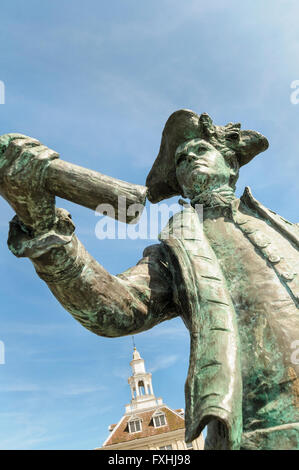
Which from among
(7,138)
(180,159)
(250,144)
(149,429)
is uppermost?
(149,429)

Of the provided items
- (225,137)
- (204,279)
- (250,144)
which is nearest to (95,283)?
(204,279)

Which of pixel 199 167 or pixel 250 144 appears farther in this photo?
pixel 250 144

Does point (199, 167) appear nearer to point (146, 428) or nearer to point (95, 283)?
point (95, 283)

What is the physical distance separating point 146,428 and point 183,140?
2968 centimetres

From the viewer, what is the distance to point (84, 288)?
6.86ft

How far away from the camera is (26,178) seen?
1714 millimetres

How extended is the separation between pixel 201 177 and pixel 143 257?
2.37ft

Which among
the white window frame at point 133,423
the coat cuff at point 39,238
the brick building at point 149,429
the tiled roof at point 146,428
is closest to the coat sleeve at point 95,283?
the coat cuff at point 39,238

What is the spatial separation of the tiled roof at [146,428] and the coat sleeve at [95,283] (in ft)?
90.2

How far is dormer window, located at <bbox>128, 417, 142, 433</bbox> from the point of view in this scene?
2884 centimetres

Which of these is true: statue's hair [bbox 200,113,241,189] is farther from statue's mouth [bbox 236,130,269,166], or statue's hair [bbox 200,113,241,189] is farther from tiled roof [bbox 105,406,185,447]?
tiled roof [bbox 105,406,185,447]

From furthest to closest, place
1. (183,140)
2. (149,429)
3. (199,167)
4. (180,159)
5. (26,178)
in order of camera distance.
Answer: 1. (149,429)
2. (183,140)
3. (180,159)
4. (199,167)
5. (26,178)

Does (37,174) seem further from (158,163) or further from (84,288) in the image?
(158,163)
